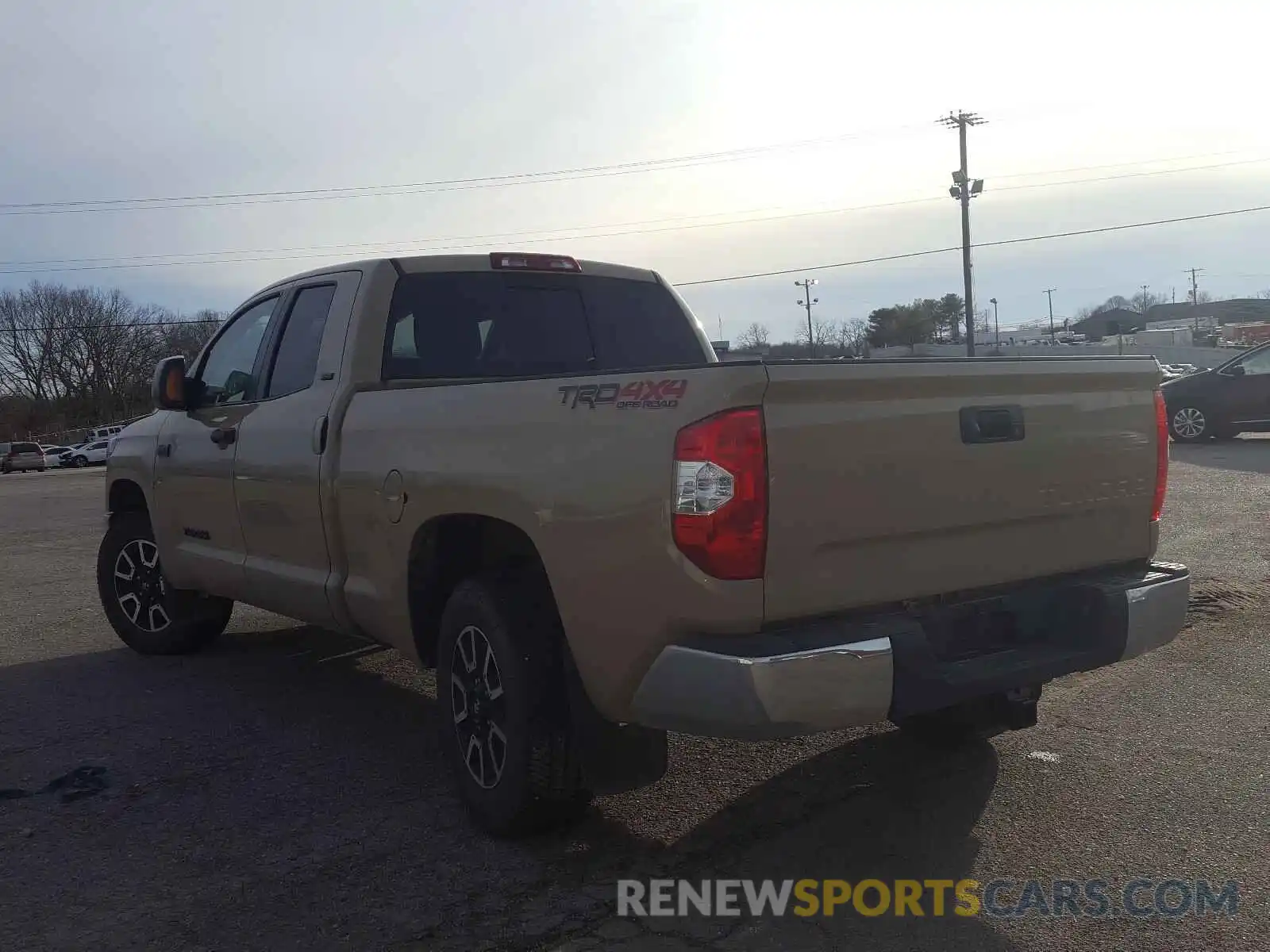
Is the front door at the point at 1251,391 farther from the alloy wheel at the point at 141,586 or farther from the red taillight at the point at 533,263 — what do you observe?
the alloy wheel at the point at 141,586

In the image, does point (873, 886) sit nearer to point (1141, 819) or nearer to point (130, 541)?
point (1141, 819)

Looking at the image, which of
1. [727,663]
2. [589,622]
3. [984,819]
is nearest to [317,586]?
[589,622]

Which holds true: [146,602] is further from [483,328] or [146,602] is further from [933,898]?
[933,898]

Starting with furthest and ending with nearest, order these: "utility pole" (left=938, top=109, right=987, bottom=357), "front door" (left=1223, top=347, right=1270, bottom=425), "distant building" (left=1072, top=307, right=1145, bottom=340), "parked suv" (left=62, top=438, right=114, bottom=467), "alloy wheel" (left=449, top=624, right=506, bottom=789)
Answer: "distant building" (left=1072, top=307, right=1145, bottom=340) < "parked suv" (left=62, top=438, right=114, bottom=467) < "utility pole" (left=938, top=109, right=987, bottom=357) < "front door" (left=1223, top=347, right=1270, bottom=425) < "alloy wheel" (left=449, top=624, right=506, bottom=789)

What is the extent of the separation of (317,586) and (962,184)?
4213cm

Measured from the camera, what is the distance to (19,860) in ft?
12.4

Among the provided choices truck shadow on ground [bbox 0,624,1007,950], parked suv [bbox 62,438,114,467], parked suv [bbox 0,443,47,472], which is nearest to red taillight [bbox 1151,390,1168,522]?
truck shadow on ground [bbox 0,624,1007,950]

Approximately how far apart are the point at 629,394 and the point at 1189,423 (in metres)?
16.6

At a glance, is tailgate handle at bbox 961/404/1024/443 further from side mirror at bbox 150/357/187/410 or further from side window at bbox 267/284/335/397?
side mirror at bbox 150/357/187/410

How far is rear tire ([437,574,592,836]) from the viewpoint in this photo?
354cm

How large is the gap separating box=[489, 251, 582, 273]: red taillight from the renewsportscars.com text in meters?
2.86

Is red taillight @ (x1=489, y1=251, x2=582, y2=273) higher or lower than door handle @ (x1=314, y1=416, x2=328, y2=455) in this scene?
higher

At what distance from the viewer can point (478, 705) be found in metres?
3.79

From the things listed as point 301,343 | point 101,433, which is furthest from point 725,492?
point 101,433
